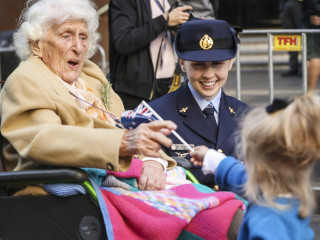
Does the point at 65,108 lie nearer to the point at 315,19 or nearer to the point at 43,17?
the point at 43,17

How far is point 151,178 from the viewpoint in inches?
145

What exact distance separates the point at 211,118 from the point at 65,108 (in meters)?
0.85

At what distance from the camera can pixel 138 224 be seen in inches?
128

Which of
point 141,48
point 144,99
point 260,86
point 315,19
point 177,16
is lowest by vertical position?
point 260,86

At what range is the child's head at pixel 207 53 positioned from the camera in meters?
4.00

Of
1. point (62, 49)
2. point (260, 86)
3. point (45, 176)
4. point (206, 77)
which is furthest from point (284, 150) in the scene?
point (260, 86)

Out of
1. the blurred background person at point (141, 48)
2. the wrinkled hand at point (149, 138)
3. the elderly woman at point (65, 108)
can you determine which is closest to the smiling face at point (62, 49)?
the elderly woman at point (65, 108)

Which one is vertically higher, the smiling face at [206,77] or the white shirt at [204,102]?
the smiling face at [206,77]

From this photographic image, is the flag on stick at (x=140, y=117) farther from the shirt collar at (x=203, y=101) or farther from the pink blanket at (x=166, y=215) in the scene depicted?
the shirt collar at (x=203, y=101)

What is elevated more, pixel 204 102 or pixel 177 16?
pixel 177 16

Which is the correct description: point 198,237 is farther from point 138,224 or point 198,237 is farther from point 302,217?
point 302,217

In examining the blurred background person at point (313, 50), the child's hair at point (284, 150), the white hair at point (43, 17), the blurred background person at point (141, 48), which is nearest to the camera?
the child's hair at point (284, 150)

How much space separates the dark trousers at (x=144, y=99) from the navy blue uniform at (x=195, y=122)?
5.91 feet

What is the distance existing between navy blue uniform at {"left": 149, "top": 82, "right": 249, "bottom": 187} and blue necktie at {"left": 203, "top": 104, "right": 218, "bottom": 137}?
3cm
